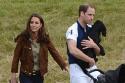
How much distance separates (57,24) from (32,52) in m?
8.44

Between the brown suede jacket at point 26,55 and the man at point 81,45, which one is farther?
the brown suede jacket at point 26,55

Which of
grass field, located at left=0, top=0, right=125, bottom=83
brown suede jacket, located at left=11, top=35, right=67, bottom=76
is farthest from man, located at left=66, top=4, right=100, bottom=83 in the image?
grass field, located at left=0, top=0, right=125, bottom=83

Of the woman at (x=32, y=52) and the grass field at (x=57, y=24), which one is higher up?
the woman at (x=32, y=52)

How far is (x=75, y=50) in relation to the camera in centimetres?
630

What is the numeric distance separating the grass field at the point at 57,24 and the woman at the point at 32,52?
10.8ft

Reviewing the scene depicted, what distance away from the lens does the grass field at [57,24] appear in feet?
36.6

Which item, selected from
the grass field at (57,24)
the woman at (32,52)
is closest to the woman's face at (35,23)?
the woman at (32,52)

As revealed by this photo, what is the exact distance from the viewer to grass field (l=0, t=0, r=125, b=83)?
11148 millimetres

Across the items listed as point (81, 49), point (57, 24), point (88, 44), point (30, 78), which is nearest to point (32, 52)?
point (30, 78)

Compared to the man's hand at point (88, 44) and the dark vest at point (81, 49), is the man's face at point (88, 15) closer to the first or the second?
the dark vest at point (81, 49)

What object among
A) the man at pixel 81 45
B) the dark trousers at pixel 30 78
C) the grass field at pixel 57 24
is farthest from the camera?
the grass field at pixel 57 24

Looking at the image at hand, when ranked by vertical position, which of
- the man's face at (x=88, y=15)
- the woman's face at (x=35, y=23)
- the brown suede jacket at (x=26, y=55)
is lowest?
the brown suede jacket at (x=26, y=55)

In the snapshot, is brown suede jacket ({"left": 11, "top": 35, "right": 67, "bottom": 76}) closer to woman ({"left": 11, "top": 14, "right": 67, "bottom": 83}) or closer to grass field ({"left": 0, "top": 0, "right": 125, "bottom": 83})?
woman ({"left": 11, "top": 14, "right": 67, "bottom": 83})

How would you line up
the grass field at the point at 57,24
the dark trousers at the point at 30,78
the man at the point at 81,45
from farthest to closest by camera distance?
the grass field at the point at 57,24 < the dark trousers at the point at 30,78 < the man at the point at 81,45
